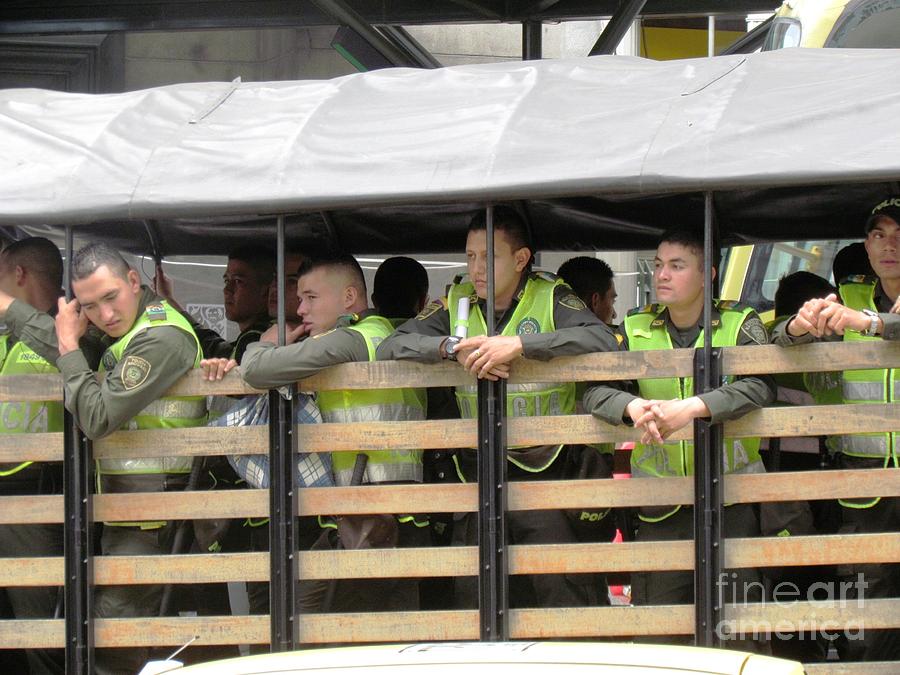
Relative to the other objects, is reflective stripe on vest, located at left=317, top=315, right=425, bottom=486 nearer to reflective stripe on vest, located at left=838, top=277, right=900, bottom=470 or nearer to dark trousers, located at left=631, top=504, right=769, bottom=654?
dark trousers, located at left=631, top=504, right=769, bottom=654

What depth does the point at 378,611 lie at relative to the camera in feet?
17.8

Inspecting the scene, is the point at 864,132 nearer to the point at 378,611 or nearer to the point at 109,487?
the point at 378,611

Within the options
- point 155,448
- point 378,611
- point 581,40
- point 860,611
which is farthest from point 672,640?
point 581,40

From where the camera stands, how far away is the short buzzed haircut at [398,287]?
672cm

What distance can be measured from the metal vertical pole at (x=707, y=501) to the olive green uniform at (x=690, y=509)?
0.07 m

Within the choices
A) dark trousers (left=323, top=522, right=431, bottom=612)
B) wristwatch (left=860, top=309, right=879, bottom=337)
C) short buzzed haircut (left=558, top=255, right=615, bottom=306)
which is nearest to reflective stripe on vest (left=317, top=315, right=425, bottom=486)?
dark trousers (left=323, top=522, right=431, bottom=612)

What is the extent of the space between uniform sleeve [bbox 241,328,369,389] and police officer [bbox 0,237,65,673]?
39.5 inches

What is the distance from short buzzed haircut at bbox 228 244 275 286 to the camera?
6562mm

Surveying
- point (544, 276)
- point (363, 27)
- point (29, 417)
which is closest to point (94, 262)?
point (29, 417)

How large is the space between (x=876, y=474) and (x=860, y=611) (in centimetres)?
51

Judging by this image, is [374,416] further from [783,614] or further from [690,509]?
[783,614]

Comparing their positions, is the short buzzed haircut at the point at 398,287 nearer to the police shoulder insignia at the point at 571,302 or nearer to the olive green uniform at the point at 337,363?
the olive green uniform at the point at 337,363

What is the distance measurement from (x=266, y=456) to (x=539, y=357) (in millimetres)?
1186

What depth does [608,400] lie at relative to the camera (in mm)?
4918
